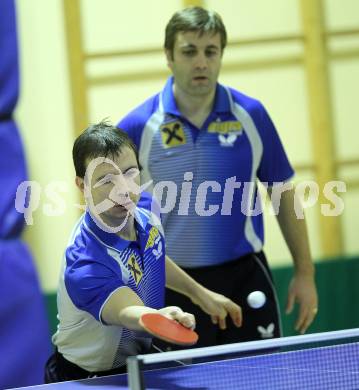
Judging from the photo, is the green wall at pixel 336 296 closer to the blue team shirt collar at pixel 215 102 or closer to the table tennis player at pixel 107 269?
the blue team shirt collar at pixel 215 102

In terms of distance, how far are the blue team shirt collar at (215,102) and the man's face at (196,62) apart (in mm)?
43

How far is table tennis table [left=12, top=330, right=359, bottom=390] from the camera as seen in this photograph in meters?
2.01

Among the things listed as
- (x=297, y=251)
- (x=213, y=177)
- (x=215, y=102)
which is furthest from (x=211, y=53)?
(x=297, y=251)

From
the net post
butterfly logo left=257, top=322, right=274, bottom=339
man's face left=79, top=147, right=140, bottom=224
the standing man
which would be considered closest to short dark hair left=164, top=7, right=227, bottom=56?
the standing man

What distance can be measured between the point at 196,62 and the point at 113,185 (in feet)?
3.75

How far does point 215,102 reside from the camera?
329 centimetres

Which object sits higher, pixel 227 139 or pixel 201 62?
pixel 201 62

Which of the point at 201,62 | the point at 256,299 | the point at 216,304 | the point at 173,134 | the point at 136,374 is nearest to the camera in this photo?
the point at 136,374

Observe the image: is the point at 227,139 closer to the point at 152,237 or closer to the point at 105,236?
the point at 152,237

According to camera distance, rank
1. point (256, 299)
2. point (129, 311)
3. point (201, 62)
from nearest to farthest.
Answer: point (129, 311), point (256, 299), point (201, 62)

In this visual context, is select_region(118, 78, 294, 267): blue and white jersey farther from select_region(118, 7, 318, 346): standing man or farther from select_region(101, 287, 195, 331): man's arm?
select_region(101, 287, 195, 331): man's arm

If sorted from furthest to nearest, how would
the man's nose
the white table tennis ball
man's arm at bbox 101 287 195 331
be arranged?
the man's nose → the white table tennis ball → man's arm at bbox 101 287 195 331

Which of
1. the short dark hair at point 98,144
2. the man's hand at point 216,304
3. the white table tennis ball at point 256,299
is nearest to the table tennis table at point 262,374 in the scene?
the man's hand at point 216,304

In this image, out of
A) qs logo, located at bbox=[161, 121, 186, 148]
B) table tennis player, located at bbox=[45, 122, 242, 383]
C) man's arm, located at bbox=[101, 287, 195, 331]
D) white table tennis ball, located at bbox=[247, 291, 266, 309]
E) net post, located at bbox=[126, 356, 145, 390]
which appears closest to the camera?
net post, located at bbox=[126, 356, 145, 390]
